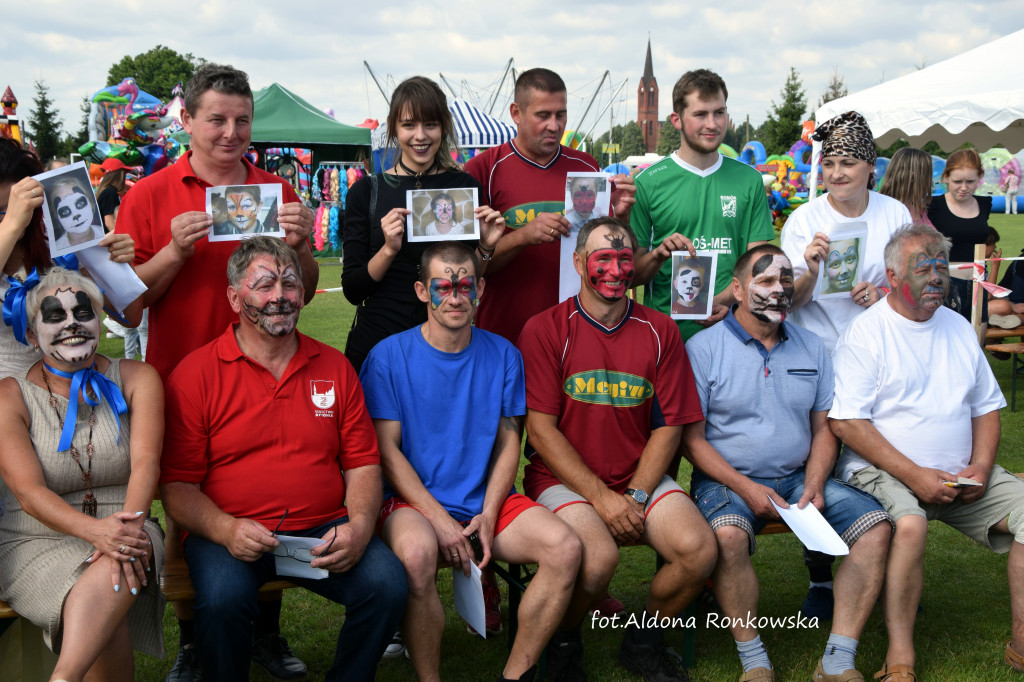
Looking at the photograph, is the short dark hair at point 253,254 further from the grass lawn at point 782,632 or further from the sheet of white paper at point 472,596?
the grass lawn at point 782,632

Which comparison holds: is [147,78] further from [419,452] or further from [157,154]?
[419,452]

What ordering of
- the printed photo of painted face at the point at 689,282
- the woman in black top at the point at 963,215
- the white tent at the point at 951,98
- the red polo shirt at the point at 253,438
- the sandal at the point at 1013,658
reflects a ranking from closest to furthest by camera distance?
the red polo shirt at the point at 253,438 → the sandal at the point at 1013,658 → the printed photo of painted face at the point at 689,282 → the woman in black top at the point at 963,215 → the white tent at the point at 951,98

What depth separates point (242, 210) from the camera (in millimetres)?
3566

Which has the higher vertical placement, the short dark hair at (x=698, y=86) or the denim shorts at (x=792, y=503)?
the short dark hair at (x=698, y=86)

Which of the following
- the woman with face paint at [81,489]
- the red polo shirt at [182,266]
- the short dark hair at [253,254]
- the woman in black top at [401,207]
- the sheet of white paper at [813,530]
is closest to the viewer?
the woman with face paint at [81,489]

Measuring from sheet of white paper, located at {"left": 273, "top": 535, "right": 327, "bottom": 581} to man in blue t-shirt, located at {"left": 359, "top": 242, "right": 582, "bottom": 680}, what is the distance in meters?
0.33

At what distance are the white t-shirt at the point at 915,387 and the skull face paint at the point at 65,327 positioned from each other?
10.7 ft

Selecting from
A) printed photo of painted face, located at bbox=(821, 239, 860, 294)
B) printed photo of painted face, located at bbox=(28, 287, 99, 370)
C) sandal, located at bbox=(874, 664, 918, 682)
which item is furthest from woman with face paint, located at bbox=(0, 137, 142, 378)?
sandal, located at bbox=(874, 664, 918, 682)

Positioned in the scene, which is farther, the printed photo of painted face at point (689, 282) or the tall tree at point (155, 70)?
the tall tree at point (155, 70)

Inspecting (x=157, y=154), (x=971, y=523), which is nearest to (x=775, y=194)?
(x=157, y=154)

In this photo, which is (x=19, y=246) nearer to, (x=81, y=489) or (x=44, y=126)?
(x=81, y=489)

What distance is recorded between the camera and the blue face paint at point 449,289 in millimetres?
3646

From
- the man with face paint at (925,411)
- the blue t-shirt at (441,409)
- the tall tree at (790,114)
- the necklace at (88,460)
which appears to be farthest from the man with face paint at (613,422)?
the tall tree at (790,114)

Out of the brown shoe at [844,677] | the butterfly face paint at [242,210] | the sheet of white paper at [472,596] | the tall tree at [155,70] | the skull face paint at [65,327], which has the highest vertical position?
the tall tree at [155,70]
